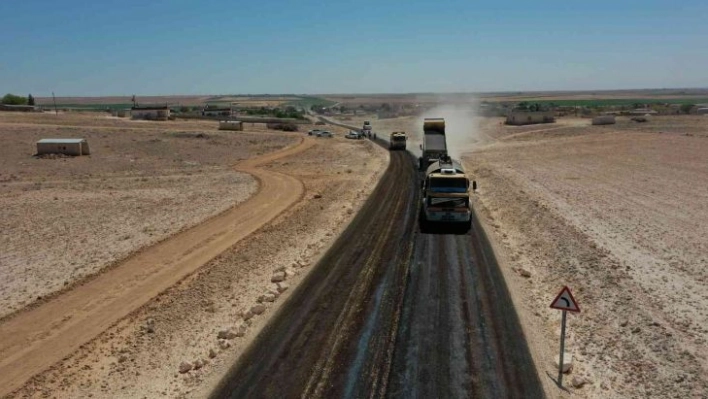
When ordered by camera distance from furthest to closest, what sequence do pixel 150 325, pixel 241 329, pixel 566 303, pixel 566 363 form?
pixel 150 325 < pixel 241 329 < pixel 566 363 < pixel 566 303

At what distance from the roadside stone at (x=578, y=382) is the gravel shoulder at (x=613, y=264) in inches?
1.2

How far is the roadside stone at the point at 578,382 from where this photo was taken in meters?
12.4

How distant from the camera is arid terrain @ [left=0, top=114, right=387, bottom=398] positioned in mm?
13781

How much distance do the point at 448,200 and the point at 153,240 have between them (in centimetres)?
1432

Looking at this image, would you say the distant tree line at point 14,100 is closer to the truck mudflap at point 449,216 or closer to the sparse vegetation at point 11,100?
the sparse vegetation at point 11,100

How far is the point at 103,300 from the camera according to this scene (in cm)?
1814

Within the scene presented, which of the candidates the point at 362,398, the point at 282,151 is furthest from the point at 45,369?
the point at 282,151

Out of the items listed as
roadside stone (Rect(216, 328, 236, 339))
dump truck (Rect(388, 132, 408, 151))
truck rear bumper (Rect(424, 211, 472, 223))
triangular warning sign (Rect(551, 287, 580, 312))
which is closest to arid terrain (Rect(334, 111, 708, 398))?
triangular warning sign (Rect(551, 287, 580, 312))

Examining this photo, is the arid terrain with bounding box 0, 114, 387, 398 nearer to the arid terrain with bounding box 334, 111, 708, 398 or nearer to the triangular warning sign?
the triangular warning sign

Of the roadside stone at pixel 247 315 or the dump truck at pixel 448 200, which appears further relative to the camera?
the dump truck at pixel 448 200

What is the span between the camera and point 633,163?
50.9m

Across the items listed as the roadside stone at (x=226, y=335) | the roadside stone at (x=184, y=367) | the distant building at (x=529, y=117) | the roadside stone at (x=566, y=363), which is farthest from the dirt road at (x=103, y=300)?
the distant building at (x=529, y=117)

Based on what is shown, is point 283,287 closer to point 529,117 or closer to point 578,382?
point 578,382

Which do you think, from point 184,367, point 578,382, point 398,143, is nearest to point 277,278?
point 184,367
